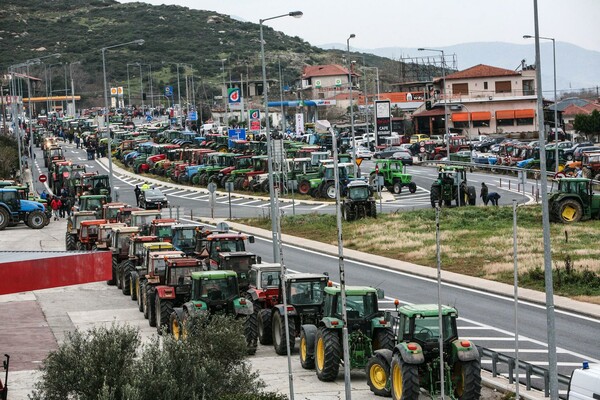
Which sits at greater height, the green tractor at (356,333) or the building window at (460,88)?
the building window at (460,88)

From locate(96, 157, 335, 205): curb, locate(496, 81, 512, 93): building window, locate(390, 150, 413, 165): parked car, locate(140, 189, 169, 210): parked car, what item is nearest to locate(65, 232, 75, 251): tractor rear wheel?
locate(140, 189, 169, 210): parked car

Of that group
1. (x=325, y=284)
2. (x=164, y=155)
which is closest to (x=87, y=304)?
(x=325, y=284)

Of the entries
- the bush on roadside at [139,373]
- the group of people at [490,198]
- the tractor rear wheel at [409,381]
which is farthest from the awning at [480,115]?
the bush on roadside at [139,373]

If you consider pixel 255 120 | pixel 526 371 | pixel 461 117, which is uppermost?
pixel 255 120

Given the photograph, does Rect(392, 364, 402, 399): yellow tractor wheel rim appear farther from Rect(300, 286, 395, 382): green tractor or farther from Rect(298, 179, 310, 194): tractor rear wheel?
Rect(298, 179, 310, 194): tractor rear wheel

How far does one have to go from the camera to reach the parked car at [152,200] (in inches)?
2383

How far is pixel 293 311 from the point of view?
86.9 feet

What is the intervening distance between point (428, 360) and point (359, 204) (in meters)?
32.6

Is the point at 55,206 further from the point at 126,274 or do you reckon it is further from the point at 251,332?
the point at 251,332

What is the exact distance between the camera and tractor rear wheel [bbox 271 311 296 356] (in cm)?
2667

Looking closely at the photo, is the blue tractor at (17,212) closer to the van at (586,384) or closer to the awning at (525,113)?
the van at (586,384)

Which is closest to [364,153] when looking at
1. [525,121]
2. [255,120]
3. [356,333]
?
[255,120]

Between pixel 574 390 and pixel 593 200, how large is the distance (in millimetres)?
32548

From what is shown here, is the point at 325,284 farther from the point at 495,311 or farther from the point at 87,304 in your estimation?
the point at 87,304
